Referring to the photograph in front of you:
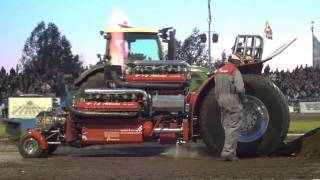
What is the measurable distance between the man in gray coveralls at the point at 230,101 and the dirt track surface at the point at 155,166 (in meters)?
0.29

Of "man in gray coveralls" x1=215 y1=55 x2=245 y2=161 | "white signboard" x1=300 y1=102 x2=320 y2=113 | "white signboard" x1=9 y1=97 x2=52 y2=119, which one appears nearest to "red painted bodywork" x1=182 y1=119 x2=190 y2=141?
"man in gray coveralls" x1=215 y1=55 x2=245 y2=161

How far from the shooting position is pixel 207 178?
7.63 meters

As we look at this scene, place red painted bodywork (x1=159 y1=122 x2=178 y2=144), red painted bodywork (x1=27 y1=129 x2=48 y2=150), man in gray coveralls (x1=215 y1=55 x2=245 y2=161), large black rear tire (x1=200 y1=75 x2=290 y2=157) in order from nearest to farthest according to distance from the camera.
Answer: man in gray coveralls (x1=215 y1=55 x2=245 y2=161)
large black rear tire (x1=200 y1=75 x2=290 y2=157)
red painted bodywork (x1=159 y1=122 x2=178 y2=144)
red painted bodywork (x1=27 y1=129 x2=48 y2=150)

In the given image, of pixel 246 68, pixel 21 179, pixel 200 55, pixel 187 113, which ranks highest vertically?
pixel 200 55

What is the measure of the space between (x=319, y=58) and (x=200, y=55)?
15.2 m

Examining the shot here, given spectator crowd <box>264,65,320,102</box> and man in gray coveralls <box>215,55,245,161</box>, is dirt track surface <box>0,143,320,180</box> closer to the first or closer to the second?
man in gray coveralls <box>215,55,245,161</box>

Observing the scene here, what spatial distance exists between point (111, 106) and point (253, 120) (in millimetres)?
2446

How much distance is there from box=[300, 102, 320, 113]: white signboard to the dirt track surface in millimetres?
24430

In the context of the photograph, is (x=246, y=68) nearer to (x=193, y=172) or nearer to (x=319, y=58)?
(x=193, y=172)

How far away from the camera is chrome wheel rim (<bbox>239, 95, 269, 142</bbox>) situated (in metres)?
9.93

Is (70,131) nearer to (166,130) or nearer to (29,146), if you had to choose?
(29,146)

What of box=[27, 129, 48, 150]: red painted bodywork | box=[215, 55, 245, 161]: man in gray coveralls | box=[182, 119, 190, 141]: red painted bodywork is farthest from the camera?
box=[27, 129, 48, 150]: red painted bodywork

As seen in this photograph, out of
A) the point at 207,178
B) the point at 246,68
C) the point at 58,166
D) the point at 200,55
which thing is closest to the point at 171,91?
the point at 246,68

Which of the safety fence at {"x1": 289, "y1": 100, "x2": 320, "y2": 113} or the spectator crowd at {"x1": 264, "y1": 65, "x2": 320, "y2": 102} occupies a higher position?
the spectator crowd at {"x1": 264, "y1": 65, "x2": 320, "y2": 102}
